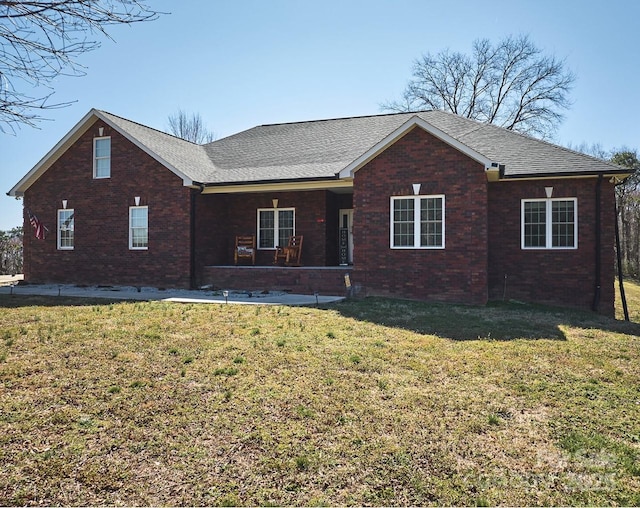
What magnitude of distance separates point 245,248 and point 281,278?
2.71 m

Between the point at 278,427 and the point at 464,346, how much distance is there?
12.7 feet

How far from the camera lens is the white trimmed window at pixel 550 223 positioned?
1247 centimetres

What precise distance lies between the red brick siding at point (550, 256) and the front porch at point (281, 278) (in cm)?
428

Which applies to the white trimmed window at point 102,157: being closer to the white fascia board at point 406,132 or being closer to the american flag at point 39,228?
the american flag at point 39,228

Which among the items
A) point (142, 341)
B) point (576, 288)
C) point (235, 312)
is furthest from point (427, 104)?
point (142, 341)

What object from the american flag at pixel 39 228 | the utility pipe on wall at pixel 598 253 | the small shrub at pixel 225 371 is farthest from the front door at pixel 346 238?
the small shrub at pixel 225 371

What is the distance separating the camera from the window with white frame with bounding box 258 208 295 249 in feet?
54.0

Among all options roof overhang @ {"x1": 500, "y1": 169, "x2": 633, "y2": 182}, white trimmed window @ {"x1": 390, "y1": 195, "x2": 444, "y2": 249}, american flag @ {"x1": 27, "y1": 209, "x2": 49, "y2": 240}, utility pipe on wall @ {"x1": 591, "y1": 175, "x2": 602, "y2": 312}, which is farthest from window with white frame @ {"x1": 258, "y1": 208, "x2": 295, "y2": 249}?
utility pipe on wall @ {"x1": 591, "y1": 175, "x2": 602, "y2": 312}

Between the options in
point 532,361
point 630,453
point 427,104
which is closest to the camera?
point 630,453

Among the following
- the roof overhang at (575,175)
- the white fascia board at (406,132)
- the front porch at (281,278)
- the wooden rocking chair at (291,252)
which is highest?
the white fascia board at (406,132)

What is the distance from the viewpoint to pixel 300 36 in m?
10.4

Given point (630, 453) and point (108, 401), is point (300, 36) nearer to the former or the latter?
point (108, 401)

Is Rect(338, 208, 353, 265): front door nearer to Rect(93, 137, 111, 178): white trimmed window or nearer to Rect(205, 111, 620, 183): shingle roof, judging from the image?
Rect(205, 111, 620, 183): shingle roof

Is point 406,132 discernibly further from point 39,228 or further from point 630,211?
point 630,211
